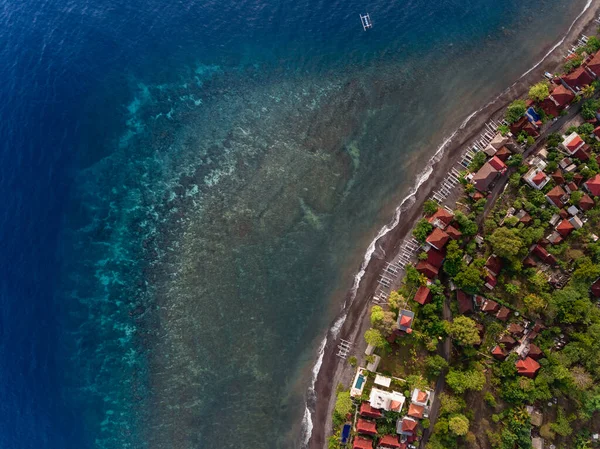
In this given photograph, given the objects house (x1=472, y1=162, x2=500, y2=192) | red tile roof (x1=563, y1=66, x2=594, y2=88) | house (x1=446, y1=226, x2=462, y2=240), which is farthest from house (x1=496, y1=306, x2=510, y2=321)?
red tile roof (x1=563, y1=66, x2=594, y2=88)

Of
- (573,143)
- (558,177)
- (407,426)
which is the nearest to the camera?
(407,426)

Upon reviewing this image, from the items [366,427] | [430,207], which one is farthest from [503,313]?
[366,427]

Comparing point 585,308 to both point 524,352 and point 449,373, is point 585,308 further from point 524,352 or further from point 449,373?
point 449,373

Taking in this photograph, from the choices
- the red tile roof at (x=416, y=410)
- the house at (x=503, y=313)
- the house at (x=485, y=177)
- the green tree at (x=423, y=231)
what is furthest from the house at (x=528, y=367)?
the house at (x=485, y=177)

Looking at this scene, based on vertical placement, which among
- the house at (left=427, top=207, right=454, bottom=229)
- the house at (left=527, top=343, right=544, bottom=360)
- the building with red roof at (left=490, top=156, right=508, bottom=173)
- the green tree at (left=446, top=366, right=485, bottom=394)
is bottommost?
the green tree at (left=446, top=366, right=485, bottom=394)

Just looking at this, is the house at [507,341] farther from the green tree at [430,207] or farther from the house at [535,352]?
the green tree at [430,207]

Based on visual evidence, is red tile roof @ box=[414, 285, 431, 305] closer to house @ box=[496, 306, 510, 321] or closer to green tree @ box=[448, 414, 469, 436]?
house @ box=[496, 306, 510, 321]

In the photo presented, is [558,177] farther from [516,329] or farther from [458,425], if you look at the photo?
[458,425]
